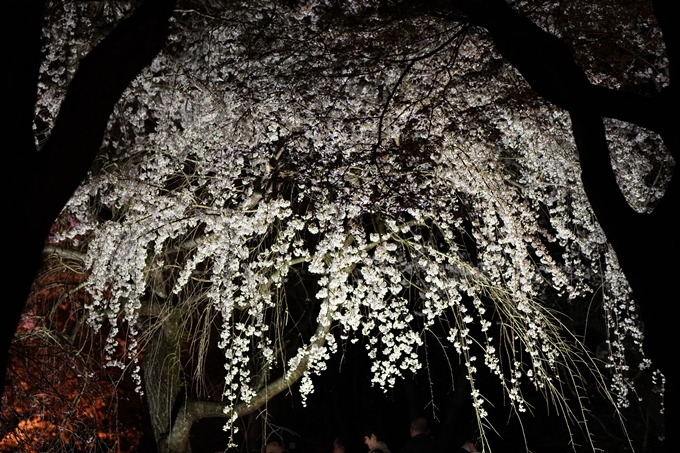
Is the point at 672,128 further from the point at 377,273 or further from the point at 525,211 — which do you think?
the point at 377,273

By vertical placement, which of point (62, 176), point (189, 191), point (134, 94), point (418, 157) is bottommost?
point (62, 176)

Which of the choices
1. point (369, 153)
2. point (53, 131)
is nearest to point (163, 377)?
point (369, 153)

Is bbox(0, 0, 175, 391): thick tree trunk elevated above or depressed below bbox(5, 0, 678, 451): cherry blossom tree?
below

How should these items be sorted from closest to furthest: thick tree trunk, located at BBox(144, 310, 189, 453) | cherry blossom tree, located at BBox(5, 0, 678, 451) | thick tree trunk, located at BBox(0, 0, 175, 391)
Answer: thick tree trunk, located at BBox(0, 0, 175, 391) < cherry blossom tree, located at BBox(5, 0, 678, 451) < thick tree trunk, located at BBox(144, 310, 189, 453)

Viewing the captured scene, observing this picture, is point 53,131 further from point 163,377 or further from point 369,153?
point 163,377

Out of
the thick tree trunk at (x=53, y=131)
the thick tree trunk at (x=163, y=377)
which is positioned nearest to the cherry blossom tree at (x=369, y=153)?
the thick tree trunk at (x=163, y=377)

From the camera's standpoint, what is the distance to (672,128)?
11.1ft

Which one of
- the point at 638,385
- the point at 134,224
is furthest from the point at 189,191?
the point at 638,385

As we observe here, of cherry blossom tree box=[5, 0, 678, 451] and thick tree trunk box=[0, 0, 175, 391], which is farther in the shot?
cherry blossom tree box=[5, 0, 678, 451]

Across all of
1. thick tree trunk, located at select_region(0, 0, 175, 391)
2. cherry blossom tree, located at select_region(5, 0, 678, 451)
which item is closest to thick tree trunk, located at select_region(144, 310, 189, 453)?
cherry blossom tree, located at select_region(5, 0, 678, 451)

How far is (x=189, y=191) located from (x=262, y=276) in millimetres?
1073

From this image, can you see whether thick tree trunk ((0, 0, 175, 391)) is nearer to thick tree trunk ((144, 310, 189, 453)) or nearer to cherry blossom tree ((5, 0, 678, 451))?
cherry blossom tree ((5, 0, 678, 451))

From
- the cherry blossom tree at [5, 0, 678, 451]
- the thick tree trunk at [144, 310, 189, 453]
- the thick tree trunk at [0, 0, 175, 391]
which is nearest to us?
the thick tree trunk at [0, 0, 175, 391]

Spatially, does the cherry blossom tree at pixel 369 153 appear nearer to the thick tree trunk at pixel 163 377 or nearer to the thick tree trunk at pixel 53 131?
the thick tree trunk at pixel 163 377
